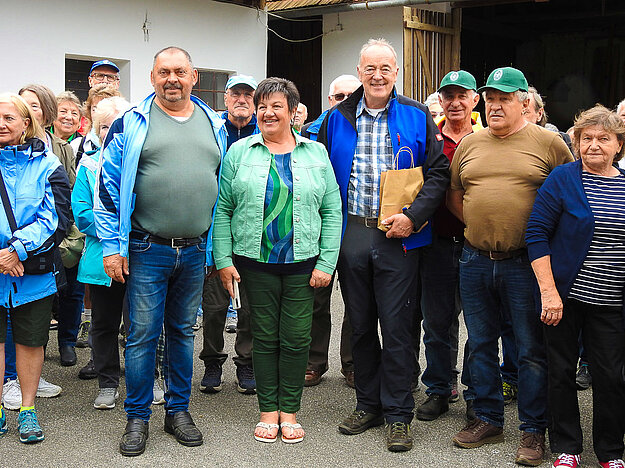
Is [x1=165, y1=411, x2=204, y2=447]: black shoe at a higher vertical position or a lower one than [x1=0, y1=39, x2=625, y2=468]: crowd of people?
lower

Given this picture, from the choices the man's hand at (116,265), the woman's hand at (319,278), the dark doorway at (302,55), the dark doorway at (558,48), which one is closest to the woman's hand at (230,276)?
the woman's hand at (319,278)

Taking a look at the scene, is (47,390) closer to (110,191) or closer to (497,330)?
(110,191)

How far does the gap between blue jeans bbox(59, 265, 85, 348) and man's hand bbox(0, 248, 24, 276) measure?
Answer: 1697 millimetres

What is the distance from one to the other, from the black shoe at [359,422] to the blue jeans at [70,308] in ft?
8.33

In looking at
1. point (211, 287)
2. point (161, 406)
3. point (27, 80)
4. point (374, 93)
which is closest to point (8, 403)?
point (161, 406)

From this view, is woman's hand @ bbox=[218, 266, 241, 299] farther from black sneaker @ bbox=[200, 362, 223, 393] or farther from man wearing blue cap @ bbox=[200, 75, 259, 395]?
black sneaker @ bbox=[200, 362, 223, 393]

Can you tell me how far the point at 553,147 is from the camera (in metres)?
4.20

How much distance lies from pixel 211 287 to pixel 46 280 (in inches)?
52.6

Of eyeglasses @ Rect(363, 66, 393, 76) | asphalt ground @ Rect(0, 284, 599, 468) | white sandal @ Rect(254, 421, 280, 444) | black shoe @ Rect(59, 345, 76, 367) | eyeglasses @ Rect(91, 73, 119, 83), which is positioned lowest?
asphalt ground @ Rect(0, 284, 599, 468)

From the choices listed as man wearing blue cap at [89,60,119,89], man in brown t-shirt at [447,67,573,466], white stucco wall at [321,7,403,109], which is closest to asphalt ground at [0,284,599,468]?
man in brown t-shirt at [447,67,573,466]

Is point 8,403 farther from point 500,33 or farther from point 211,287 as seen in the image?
point 500,33

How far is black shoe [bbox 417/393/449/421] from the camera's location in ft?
15.9

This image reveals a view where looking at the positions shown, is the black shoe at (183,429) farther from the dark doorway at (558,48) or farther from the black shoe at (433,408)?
the dark doorway at (558,48)

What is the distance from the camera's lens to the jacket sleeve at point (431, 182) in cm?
439
